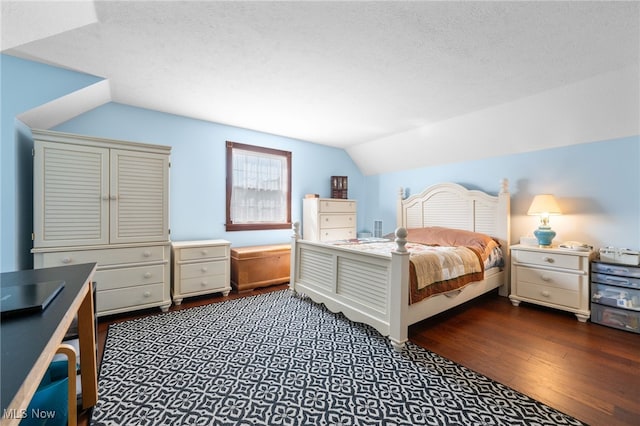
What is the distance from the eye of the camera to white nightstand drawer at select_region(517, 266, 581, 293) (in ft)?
8.99

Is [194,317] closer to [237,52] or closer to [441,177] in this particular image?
[237,52]

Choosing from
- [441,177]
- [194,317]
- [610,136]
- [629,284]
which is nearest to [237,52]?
[194,317]

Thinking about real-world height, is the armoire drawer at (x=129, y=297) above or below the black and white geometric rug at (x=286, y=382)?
above

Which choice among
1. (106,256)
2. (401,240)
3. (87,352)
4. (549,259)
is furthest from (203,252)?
(549,259)

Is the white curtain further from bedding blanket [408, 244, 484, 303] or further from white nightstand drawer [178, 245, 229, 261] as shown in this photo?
bedding blanket [408, 244, 484, 303]

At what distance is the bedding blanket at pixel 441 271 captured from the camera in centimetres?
223

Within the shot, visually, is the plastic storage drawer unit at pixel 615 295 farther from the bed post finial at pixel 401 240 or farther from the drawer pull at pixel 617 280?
the bed post finial at pixel 401 240

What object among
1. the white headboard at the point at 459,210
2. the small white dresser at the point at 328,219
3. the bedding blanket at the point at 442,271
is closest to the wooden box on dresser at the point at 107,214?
the small white dresser at the point at 328,219

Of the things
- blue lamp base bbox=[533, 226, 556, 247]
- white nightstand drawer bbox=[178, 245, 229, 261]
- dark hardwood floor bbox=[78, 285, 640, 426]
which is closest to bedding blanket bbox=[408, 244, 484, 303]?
dark hardwood floor bbox=[78, 285, 640, 426]

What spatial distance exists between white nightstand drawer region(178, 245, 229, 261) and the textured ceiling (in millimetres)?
1755

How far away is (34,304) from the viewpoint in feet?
2.79

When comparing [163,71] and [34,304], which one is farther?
[163,71]

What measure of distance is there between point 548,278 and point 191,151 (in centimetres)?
466

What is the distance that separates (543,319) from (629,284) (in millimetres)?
778
